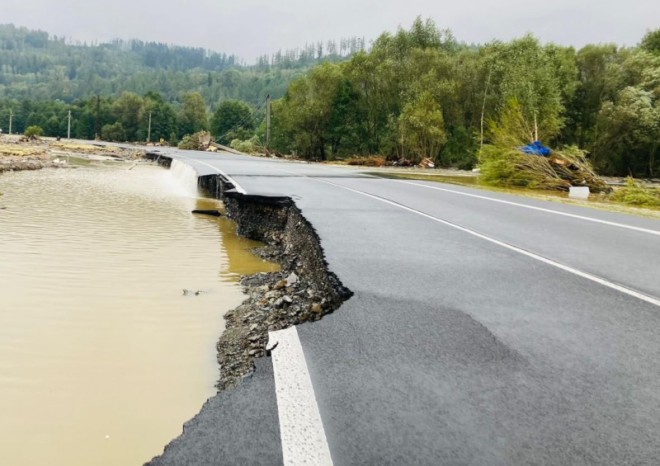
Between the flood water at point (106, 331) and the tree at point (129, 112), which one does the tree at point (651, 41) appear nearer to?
the flood water at point (106, 331)

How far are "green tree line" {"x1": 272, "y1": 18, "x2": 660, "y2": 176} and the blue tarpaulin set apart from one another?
1445 cm

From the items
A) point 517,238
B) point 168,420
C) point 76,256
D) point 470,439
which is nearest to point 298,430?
point 470,439

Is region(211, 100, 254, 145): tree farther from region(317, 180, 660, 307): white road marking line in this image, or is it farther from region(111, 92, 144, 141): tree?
region(317, 180, 660, 307): white road marking line

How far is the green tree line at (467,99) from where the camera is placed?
4112 centimetres

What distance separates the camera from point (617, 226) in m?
9.66

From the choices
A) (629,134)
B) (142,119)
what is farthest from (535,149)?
(142,119)

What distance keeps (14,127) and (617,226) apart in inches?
6536

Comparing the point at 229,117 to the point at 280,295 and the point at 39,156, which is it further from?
the point at 280,295

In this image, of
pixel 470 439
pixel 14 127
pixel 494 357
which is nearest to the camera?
pixel 470 439

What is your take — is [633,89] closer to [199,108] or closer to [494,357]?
[494,357]

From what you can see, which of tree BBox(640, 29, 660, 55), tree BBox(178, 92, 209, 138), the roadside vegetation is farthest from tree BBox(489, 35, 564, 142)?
tree BBox(178, 92, 209, 138)

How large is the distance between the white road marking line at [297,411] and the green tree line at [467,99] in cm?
3410

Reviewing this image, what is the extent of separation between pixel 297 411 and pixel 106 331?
12.8 feet

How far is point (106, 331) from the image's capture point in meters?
5.90
